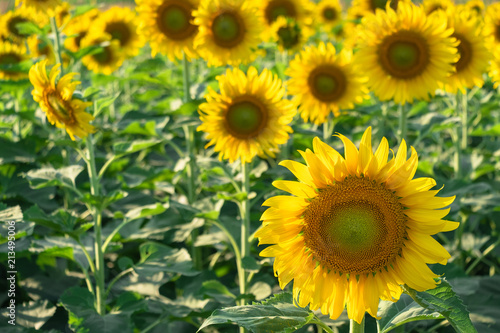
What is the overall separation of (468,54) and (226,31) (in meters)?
1.45

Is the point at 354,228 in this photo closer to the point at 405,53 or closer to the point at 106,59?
the point at 405,53

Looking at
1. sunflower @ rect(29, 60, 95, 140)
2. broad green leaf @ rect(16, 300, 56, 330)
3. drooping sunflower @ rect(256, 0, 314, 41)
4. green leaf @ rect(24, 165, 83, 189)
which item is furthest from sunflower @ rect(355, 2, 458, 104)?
broad green leaf @ rect(16, 300, 56, 330)

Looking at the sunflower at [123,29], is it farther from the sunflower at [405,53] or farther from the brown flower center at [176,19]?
the sunflower at [405,53]

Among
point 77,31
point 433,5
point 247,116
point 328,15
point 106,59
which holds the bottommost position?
point 247,116

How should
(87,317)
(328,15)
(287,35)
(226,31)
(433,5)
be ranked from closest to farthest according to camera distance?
(87,317) < (226,31) < (287,35) < (433,5) < (328,15)

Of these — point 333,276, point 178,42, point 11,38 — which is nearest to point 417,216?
point 333,276

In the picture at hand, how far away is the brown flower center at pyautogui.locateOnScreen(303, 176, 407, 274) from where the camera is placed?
1279 millimetres

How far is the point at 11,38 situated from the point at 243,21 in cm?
239

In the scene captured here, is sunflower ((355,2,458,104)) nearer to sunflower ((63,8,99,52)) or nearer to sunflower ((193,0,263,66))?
sunflower ((193,0,263,66))

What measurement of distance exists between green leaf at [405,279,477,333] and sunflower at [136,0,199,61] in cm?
220

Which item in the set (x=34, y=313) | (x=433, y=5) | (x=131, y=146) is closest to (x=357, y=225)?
Result: (x=131, y=146)

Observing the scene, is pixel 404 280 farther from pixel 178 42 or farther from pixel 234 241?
pixel 178 42

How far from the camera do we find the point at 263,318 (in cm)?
124

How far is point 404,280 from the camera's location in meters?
1.28
